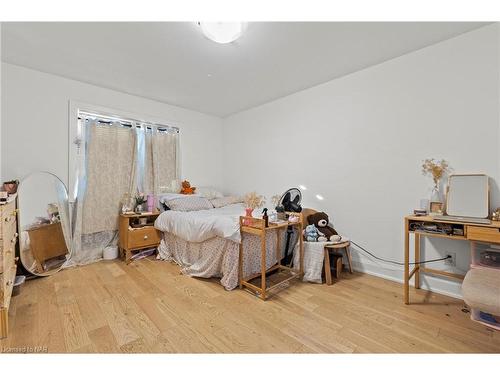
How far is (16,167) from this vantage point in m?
2.61

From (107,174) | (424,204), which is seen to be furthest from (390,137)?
(107,174)

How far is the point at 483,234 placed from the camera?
5.52 ft

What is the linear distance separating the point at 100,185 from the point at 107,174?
185 millimetres

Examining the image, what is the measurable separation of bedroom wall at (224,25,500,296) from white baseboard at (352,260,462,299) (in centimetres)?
1

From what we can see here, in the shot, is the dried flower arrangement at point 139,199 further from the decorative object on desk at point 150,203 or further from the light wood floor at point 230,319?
the light wood floor at point 230,319

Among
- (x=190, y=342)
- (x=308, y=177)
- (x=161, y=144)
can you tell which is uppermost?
(x=161, y=144)

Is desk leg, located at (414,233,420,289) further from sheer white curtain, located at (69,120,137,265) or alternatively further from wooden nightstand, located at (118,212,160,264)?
sheer white curtain, located at (69,120,137,265)

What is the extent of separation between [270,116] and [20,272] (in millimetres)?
3927

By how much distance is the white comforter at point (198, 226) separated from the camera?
2299 mm
